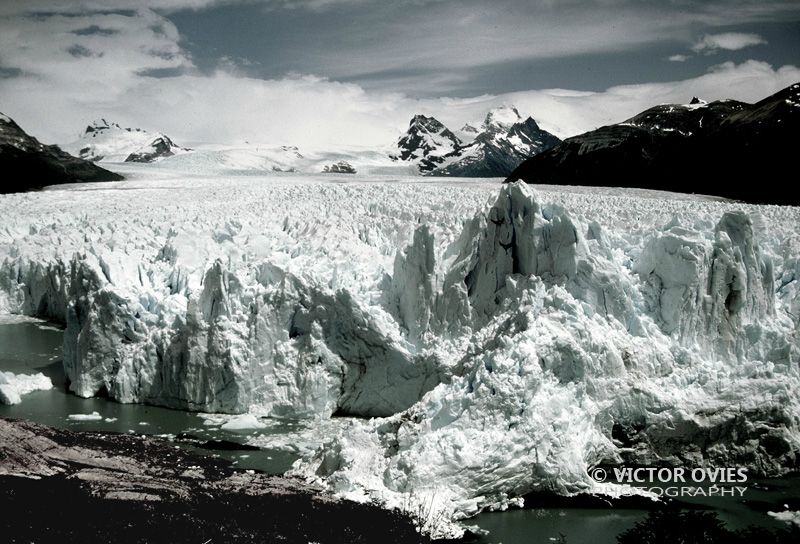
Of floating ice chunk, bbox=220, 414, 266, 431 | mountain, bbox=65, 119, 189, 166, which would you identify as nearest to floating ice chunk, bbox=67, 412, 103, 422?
floating ice chunk, bbox=220, 414, 266, 431

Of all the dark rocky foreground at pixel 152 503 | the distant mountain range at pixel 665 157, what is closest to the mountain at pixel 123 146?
the distant mountain range at pixel 665 157

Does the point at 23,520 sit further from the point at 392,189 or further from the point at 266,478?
the point at 392,189

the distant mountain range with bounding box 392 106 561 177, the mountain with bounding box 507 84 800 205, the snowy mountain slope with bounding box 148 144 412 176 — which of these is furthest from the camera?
the distant mountain range with bounding box 392 106 561 177

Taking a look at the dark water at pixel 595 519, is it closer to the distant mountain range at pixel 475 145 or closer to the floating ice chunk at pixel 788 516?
the floating ice chunk at pixel 788 516

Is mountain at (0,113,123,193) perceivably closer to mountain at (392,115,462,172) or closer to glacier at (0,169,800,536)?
glacier at (0,169,800,536)

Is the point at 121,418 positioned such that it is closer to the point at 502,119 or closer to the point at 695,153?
the point at 695,153

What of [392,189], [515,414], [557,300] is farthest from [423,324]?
[392,189]

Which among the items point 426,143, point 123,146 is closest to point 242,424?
point 123,146
